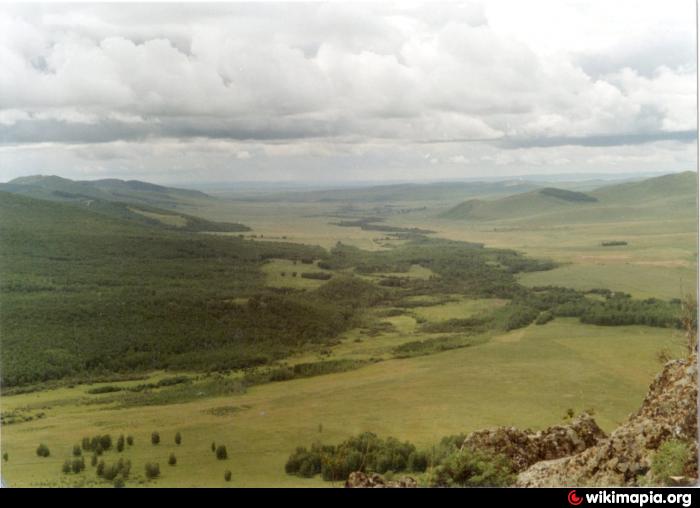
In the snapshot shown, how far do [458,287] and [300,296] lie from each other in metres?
1.84

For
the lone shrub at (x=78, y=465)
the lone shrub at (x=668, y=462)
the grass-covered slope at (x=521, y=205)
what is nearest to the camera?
the lone shrub at (x=668, y=462)

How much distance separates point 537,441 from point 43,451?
16.2ft

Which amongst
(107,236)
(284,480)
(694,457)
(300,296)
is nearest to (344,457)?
(284,480)

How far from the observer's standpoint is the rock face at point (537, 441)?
5.03m

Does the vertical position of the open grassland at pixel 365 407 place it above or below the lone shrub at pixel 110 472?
above

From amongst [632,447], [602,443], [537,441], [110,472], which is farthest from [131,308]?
[632,447]

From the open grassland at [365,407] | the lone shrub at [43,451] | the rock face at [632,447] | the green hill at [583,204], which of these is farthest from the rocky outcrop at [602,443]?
the lone shrub at [43,451]

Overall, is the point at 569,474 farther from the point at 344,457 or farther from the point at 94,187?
the point at 94,187

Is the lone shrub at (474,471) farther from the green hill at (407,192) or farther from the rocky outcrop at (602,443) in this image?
the green hill at (407,192)

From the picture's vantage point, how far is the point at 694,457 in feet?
15.2

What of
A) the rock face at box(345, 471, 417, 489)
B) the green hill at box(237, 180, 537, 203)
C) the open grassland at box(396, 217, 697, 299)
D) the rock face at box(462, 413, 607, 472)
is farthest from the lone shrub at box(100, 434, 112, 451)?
the open grassland at box(396, 217, 697, 299)

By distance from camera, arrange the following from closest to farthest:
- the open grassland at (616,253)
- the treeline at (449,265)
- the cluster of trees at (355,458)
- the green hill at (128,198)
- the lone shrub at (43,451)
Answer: the cluster of trees at (355,458) < the lone shrub at (43,451) < the open grassland at (616,253) < the treeline at (449,265) < the green hill at (128,198)

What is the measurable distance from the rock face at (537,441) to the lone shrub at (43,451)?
4203 millimetres
